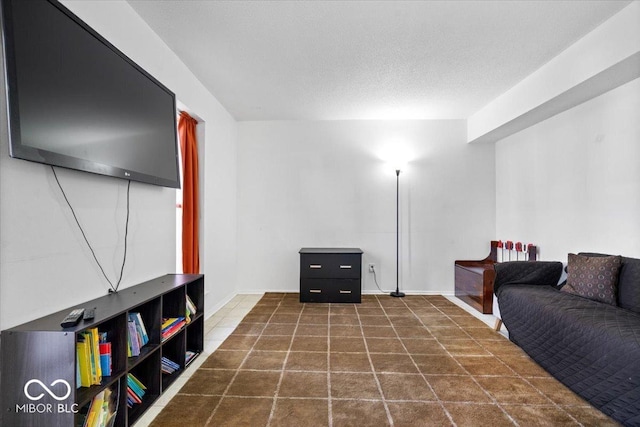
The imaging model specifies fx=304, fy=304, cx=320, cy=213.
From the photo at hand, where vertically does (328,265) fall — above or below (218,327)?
above

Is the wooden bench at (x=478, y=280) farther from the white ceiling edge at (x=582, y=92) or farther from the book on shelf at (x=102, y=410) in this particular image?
the book on shelf at (x=102, y=410)

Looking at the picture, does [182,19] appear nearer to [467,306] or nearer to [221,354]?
[221,354]

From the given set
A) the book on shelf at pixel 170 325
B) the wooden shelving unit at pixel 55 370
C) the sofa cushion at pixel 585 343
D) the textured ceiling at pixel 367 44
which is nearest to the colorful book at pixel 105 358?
the wooden shelving unit at pixel 55 370

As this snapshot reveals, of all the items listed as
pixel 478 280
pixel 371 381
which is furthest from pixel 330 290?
pixel 371 381

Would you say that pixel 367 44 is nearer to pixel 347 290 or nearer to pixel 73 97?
pixel 73 97

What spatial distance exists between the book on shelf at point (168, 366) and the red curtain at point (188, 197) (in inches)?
43.2

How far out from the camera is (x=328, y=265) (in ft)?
13.4

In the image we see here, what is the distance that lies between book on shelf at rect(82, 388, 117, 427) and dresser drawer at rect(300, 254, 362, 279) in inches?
105

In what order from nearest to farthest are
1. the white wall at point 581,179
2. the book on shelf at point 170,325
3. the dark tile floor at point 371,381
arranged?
1. the dark tile floor at point 371,381
2. the book on shelf at point 170,325
3. the white wall at point 581,179

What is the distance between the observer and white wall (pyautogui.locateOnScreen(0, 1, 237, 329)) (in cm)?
132

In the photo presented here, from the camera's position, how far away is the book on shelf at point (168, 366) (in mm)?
2133

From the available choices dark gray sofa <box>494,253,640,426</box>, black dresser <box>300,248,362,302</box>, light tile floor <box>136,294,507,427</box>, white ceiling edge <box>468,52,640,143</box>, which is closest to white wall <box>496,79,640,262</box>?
white ceiling edge <box>468,52,640,143</box>

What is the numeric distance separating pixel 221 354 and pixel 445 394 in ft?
5.65

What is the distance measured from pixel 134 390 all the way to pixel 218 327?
1353 millimetres
